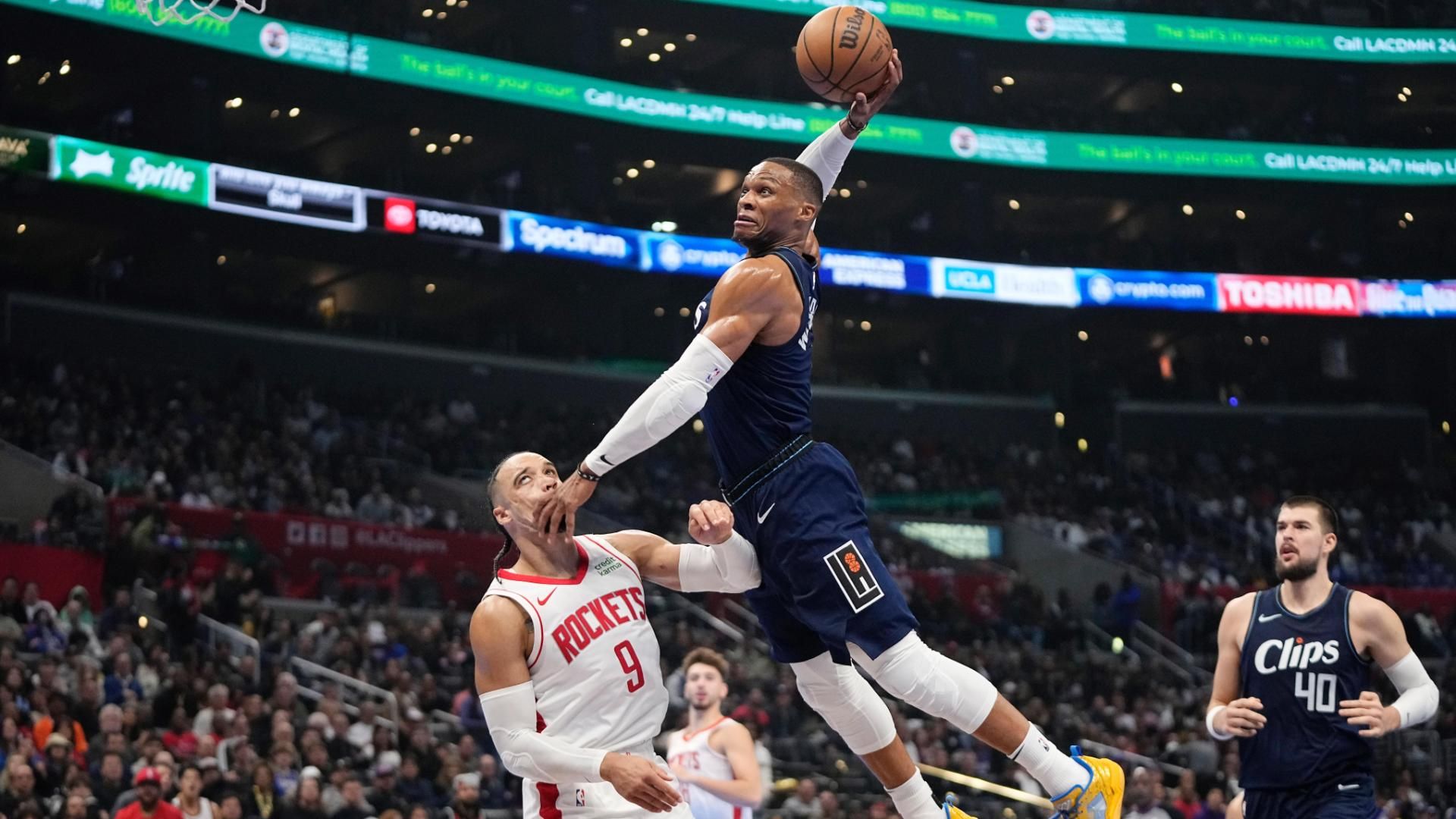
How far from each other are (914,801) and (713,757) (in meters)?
3.01

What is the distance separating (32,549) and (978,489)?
20.1m

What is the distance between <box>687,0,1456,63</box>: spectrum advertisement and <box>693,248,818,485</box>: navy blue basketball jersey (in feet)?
98.4

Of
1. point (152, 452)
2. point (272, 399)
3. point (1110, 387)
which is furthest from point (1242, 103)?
point (152, 452)

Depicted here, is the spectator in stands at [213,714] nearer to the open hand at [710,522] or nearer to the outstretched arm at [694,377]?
the outstretched arm at [694,377]

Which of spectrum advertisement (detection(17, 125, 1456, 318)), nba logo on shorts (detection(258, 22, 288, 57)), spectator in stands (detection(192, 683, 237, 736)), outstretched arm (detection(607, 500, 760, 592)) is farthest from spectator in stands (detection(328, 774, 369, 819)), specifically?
nba logo on shorts (detection(258, 22, 288, 57))

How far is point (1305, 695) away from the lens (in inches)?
265

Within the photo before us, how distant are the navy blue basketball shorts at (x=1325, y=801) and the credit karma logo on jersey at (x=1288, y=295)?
31435mm

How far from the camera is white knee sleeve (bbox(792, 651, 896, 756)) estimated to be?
622 cm

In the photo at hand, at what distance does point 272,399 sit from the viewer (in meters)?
27.4

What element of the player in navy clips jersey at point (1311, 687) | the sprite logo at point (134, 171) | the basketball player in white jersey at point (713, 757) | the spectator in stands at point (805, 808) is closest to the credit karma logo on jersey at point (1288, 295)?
the sprite logo at point (134, 171)

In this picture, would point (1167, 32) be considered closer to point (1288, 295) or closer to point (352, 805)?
point (1288, 295)

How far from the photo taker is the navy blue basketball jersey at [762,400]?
620 cm

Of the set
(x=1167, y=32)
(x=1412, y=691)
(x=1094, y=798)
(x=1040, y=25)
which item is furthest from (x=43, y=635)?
Result: (x=1167, y=32)

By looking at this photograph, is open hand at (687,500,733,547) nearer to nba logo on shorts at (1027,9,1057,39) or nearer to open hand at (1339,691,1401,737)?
open hand at (1339,691,1401,737)
